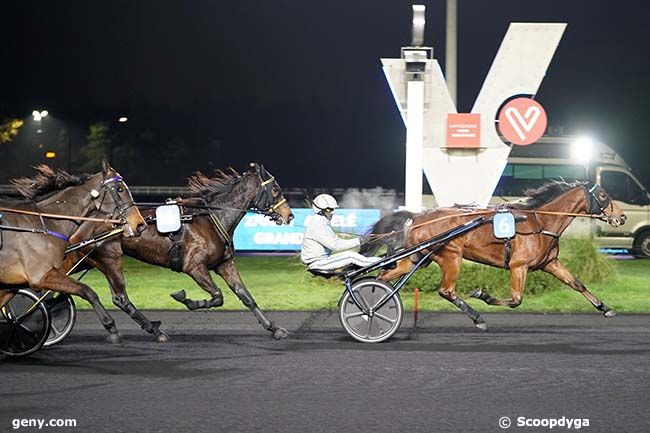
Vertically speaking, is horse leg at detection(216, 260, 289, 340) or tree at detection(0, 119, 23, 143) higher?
tree at detection(0, 119, 23, 143)

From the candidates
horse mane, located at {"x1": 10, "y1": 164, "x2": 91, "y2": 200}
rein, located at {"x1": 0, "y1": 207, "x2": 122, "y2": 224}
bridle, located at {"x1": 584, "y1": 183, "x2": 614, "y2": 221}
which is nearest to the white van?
bridle, located at {"x1": 584, "y1": 183, "x2": 614, "y2": 221}

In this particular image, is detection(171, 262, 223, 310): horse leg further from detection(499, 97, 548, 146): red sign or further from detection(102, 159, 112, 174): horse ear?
detection(499, 97, 548, 146): red sign

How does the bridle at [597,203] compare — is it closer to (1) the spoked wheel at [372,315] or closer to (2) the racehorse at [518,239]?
(2) the racehorse at [518,239]

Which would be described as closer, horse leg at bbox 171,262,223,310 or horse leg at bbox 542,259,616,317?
horse leg at bbox 171,262,223,310

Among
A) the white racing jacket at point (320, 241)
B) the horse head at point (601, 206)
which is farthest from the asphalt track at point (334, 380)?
the horse head at point (601, 206)

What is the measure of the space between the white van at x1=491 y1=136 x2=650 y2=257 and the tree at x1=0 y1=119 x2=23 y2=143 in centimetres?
4545

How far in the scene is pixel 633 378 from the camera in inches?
340

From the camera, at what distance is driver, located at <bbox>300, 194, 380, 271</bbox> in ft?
35.9

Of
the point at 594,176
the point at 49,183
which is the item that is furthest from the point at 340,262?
the point at 594,176

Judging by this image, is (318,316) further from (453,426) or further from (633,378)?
(453,426)

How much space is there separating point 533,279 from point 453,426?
911cm

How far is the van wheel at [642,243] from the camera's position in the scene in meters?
28.0

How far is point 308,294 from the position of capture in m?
16.1

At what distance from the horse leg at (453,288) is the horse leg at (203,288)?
8.52 ft
